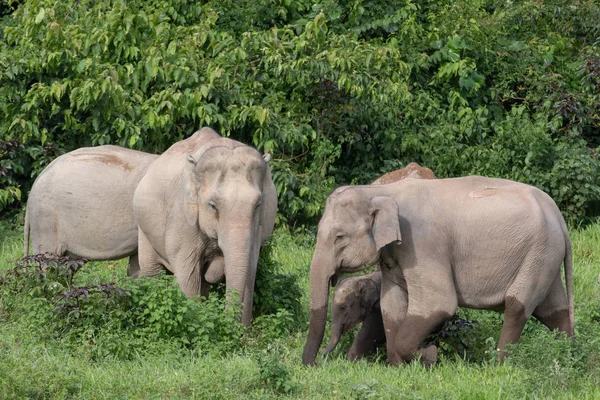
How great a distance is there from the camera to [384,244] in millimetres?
8109

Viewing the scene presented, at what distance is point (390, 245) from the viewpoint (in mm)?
8359

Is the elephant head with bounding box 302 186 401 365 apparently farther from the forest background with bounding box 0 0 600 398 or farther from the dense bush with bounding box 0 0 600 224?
the dense bush with bounding box 0 0 600 224

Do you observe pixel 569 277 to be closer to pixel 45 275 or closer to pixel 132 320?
pixel 132 320

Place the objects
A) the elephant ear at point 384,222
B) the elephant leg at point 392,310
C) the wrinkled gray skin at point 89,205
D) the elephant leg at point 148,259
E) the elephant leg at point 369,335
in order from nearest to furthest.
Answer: the elephant ear at point 384,222, the elephant leg at point 392,310, the elephant leg at point 369,335, the elephant leg at point 148,259, the wrinkled gray skin at point 89,205

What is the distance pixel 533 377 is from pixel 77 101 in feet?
21.1

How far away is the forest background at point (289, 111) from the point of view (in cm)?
859

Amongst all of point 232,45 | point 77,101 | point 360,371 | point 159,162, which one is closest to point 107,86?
point 77,101

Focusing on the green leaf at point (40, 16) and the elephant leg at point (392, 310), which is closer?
the elephant leg at point (392, 310)

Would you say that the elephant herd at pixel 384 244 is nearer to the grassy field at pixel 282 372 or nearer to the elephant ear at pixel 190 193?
the elephant ear at pixel 190 193

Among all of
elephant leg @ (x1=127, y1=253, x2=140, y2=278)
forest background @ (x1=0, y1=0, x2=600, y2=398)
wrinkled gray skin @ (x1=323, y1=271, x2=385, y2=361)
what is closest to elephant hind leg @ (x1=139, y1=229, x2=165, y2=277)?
forest background @ (x1=0, y1=0, x2=600, y2=398)

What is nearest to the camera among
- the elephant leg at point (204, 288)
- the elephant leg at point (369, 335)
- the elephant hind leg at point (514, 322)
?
the elephant hind leg at point (514, 322)

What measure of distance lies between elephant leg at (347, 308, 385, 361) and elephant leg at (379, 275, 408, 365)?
1.14 ft

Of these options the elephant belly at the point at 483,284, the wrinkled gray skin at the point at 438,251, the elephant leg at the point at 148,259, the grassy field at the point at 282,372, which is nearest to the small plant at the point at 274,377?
the grassy field at the point at 282,372

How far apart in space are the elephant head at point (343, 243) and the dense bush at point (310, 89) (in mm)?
3855
